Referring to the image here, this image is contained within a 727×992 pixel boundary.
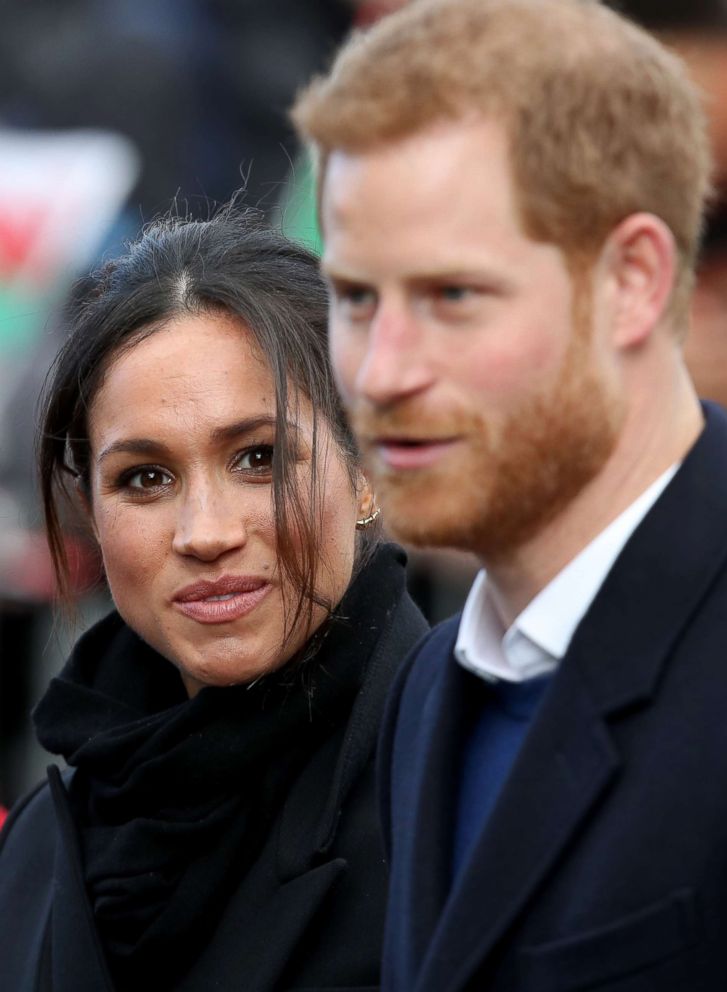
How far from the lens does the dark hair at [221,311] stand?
2.71 meters

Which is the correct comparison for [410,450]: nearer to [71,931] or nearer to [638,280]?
[638,280]

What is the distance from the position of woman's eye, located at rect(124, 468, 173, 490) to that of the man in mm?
1117

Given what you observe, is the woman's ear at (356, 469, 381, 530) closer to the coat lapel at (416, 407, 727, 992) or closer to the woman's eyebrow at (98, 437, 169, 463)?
the woman's eyebrow at (98, 437, 169, 463)

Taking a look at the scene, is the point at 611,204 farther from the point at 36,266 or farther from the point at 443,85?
the point at 36,266

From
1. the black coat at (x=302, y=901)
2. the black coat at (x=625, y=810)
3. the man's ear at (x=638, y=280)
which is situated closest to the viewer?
the black coat at (x=625, y=810)

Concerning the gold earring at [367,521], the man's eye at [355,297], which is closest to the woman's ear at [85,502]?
the gold earring at [367,521]

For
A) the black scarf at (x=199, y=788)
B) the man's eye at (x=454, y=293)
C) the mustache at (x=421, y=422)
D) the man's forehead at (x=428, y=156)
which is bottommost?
the black scarf at (x=199, y=788)

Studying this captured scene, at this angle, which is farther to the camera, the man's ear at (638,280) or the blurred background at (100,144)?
the blurred background at (100,144)

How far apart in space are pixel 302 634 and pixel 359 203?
4.00 feet

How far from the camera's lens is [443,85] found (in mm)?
1619

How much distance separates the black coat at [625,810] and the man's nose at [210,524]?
101 centimetres

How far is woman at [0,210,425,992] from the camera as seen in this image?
8.81 ft

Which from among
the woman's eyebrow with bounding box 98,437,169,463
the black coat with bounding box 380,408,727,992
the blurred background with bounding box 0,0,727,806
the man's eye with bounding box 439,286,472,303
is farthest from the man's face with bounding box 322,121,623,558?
the blurred background with bounding box 0,0,727,806

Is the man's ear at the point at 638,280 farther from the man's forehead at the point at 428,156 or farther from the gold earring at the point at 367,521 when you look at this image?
the gold earring at the point at 367,521
